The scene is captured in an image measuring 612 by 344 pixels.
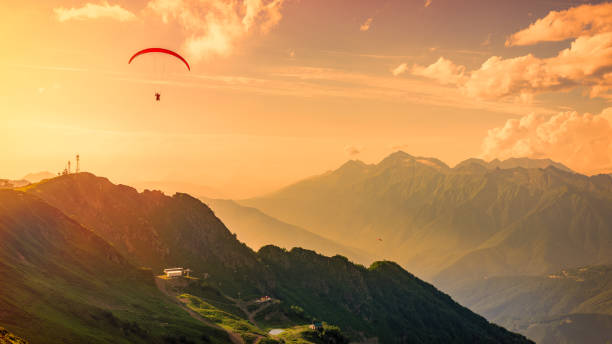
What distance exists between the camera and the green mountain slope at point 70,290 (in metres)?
112

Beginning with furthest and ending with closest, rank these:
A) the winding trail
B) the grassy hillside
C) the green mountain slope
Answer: the winding trail < the green mountain slope < the grassy hillside

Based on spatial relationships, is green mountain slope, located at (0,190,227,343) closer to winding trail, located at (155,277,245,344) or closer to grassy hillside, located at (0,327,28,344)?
winding trail, located at (155,277,245,344)

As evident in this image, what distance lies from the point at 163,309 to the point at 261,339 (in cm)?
3265

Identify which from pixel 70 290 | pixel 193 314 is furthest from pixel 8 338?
pixel 193 314

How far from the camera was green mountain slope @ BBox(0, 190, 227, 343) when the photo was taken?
11169cm

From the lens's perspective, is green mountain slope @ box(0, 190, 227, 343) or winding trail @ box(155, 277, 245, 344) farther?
winding trail @ box(155, 277, 245, 344)

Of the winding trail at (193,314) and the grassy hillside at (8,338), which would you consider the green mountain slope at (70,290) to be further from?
the grassy hillside at (8,338)

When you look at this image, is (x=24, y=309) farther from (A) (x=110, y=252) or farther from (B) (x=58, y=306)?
(A) (x=110, y=252)

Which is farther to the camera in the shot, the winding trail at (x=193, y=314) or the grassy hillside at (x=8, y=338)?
the winding trail at (x=193, y=314)

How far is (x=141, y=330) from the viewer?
130m

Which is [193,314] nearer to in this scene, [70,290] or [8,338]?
[70,290]

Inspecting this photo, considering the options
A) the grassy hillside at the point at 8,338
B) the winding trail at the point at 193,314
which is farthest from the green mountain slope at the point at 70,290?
the grassy hillside at the point at 8,338

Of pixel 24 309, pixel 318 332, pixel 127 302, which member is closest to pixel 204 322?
pixel 127 302

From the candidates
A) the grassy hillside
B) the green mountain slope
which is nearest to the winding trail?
the green mountain slope
